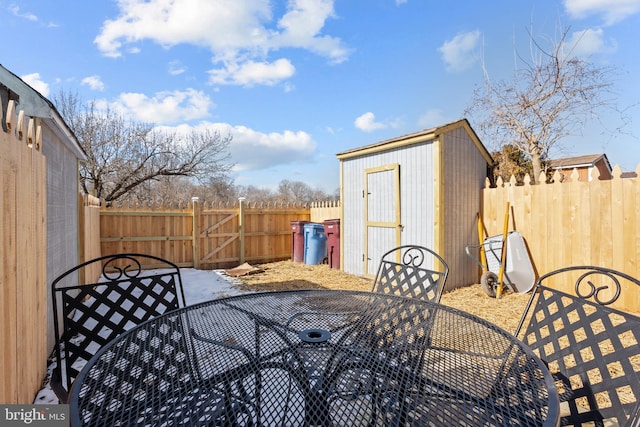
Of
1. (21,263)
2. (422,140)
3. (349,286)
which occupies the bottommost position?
(349,286)

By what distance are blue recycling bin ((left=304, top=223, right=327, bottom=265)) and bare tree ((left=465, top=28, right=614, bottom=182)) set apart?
480 cm

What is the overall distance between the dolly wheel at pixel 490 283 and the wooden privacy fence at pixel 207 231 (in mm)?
3827

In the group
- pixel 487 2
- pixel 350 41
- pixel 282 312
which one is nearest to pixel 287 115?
pixel 350 41

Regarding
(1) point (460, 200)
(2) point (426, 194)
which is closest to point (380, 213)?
(2) point (426, 194)

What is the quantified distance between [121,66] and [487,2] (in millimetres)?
8993

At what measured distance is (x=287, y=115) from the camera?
1165 centimetres

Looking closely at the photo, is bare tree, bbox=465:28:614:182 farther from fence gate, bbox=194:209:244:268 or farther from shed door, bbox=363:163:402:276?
fence gate, bbox=194:209:244:268

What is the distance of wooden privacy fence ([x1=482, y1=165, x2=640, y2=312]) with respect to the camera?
12.0ft

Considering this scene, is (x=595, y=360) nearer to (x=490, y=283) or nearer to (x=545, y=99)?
(x=490, y=283)

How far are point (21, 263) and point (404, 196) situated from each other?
15.5 ft

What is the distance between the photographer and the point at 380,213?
5727 mm

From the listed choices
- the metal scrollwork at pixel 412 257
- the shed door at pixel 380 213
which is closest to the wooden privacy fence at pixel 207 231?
the shed door at pixel 380 213

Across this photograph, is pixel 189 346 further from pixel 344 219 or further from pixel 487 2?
pixel 487 2

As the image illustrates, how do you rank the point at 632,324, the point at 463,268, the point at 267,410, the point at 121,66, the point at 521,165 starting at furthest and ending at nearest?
the point at 121,66 < the point at 521,165 < the point at 463,268 < the point at 632,324 < the point at 267,410
